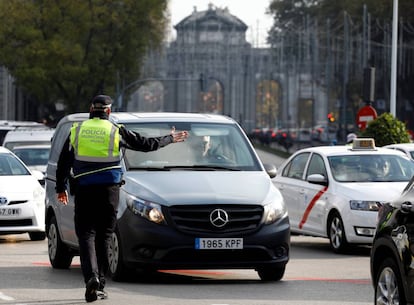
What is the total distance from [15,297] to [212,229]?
6.56 ft

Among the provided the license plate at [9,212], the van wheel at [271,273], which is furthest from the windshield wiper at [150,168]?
the license plate at [9,212]

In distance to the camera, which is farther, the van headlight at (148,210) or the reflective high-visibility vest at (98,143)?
the van headlight at (148,210)

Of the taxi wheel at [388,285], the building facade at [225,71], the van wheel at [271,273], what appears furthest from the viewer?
the building facade at [225,71]

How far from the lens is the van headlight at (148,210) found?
13078mm

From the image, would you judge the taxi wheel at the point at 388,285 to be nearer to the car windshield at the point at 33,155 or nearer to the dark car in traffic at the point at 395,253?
the dark car in traffic at the point at 395,253

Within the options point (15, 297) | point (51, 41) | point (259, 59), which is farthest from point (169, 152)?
point (259, 59)

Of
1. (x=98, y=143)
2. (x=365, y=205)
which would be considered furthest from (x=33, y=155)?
(x=98, y=143)

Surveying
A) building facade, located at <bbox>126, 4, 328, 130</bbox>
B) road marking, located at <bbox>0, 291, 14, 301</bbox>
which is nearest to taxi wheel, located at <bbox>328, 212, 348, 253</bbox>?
road marking, located at <bbox>0, 291, 14, 301</bbox>

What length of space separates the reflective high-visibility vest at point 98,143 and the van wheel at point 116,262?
4.41 ft

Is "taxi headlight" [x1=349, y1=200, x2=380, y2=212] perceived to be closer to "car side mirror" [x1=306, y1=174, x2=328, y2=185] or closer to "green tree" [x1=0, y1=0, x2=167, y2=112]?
"car side mirror" [x1=306, y1=174, x2=328, y2=185]

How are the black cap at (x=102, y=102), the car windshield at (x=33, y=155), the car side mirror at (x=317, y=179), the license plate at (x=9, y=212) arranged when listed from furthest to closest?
the car windshield at (x=33, y=155)
the license plate at (x=9, y=212)
the car side mirror at (x=317, y=179)
the black cap at (x=102, y=102)

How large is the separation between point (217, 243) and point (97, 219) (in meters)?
1.47

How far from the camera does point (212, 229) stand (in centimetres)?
1310

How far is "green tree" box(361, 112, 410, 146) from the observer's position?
33062mm
